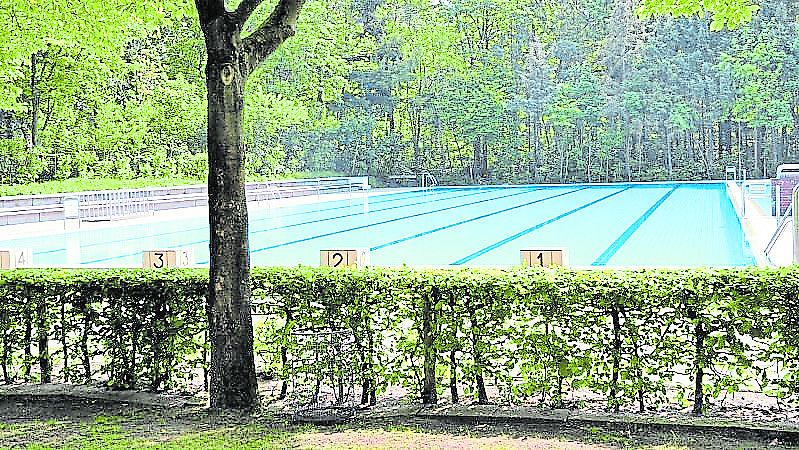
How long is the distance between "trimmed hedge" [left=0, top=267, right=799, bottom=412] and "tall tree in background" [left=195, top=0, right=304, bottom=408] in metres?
0.26

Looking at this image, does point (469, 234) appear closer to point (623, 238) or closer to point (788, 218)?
point (623, 238)

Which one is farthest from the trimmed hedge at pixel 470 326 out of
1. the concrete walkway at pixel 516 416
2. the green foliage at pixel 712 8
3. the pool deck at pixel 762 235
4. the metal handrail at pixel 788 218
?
the metal handrail at pixel 788 218

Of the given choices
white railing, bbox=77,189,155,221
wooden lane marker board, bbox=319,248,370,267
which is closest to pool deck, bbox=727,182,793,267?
wooden lane marker board, bbox=319,248,370,267

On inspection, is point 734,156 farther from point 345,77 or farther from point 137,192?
point 137,192

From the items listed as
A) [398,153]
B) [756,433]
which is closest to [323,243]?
[756,433]

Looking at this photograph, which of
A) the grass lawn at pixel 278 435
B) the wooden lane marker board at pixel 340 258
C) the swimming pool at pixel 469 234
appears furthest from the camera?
the swimming pool at pixel 469 234

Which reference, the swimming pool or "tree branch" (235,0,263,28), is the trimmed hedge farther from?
the swimming pool

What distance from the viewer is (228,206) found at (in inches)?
166

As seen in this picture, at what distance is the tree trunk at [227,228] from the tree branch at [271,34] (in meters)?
0.07

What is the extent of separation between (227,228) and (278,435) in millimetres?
1053

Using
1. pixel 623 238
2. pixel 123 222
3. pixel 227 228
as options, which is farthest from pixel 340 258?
pixel 123 222

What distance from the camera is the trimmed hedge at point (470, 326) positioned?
3.93m

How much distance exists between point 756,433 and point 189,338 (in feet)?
9.29

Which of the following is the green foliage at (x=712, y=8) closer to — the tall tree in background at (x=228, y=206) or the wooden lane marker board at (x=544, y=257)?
the wooden lane marker board at (x=544, y=257)
